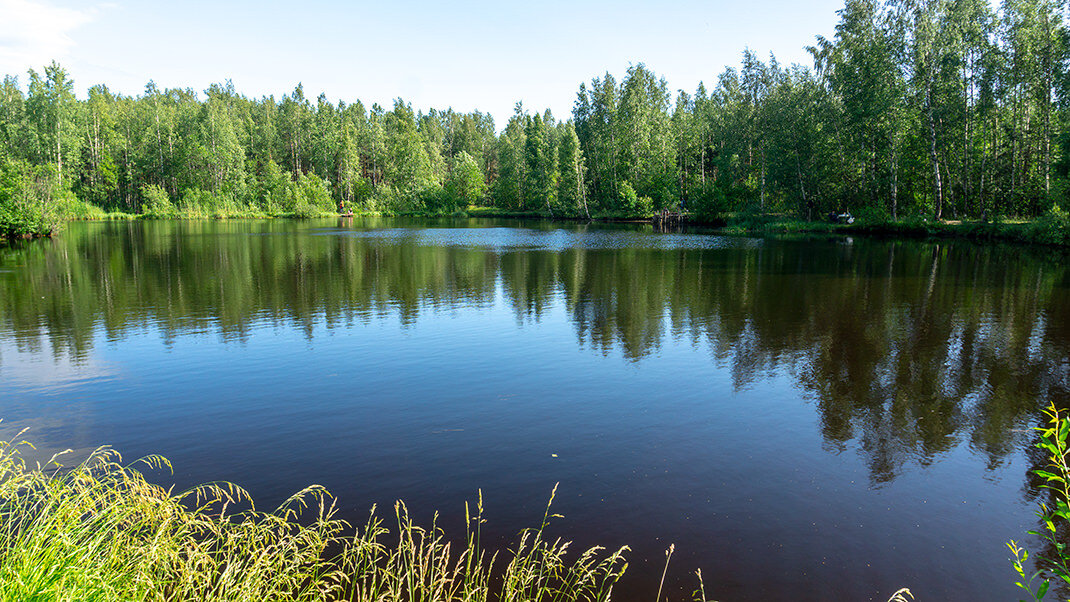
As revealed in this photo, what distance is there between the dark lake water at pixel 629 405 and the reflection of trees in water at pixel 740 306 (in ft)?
0.37

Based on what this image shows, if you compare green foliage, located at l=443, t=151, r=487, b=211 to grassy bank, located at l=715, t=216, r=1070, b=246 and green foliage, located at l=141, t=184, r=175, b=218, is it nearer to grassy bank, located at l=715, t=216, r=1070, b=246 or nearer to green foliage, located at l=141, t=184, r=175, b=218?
green foliage, located at l=141, t=184, r=175, b=218

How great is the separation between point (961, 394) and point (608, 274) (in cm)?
1878

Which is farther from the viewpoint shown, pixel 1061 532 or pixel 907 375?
pixel 907 375

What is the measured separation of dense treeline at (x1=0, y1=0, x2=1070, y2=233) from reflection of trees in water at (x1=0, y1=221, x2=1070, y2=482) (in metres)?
12.1

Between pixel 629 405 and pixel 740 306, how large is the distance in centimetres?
1125

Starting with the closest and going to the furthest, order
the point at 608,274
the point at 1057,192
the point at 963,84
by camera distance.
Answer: the point at 608,274
the point at 1057,192
the point at 963,84

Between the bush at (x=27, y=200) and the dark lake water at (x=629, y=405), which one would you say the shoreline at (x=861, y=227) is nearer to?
the bush at (x=27, y=200)

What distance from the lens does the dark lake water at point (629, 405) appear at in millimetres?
7309

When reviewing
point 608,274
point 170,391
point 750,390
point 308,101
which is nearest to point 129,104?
point 308,101

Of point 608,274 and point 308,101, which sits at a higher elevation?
point 308,101

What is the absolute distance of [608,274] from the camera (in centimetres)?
2989

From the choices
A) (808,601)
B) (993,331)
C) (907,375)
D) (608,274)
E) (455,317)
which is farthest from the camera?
(608,274)

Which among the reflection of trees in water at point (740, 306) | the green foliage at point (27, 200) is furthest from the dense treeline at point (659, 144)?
the reflection of trees in water at point (740, 306)

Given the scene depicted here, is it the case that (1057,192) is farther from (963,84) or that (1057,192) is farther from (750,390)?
(750,390)
